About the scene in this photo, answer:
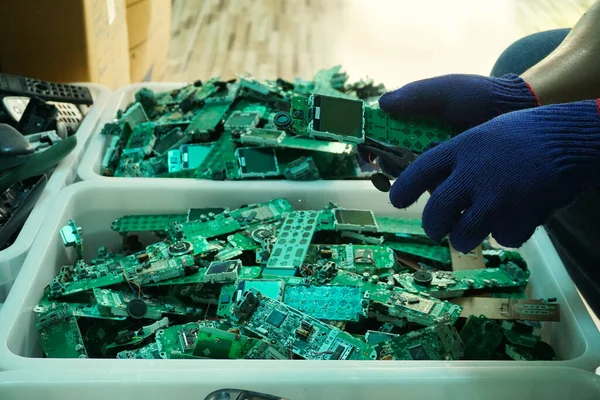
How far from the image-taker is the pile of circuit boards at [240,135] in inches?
40.8

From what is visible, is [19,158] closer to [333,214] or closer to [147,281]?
[147,281]

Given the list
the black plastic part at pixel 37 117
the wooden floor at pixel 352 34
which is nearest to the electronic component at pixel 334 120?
the black plastic part at pixel 37 117

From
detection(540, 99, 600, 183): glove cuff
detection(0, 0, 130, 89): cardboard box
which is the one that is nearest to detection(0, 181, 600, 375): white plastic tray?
detection(540, 99, 600, 183): glove cuff

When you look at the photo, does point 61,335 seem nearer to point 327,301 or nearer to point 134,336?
point 134,336

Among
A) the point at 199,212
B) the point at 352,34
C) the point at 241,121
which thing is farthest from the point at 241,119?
the point at 352,34

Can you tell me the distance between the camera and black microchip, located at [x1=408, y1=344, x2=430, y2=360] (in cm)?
93

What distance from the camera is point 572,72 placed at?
46.4 inches

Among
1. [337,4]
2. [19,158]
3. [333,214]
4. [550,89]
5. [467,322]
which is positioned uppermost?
[337,4]

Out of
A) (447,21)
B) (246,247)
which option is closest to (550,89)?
(246,247)

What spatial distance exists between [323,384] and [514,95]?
585 millimetres

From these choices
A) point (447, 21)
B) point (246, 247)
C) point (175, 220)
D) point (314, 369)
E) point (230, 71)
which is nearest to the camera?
point (314, 369)

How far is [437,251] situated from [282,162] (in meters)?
0.36

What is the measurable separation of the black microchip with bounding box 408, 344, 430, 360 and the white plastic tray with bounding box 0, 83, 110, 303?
2.14 ft

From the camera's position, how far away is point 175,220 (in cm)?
123
